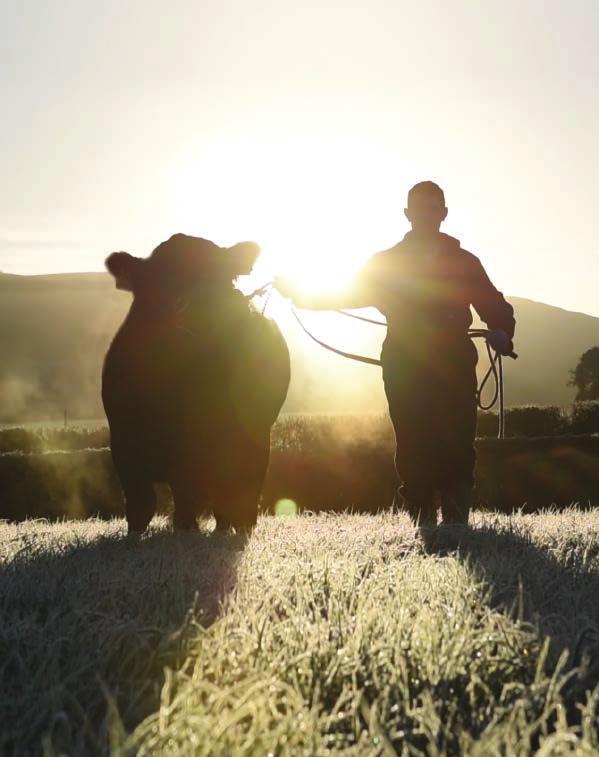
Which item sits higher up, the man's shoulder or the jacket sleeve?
the man's shoulder

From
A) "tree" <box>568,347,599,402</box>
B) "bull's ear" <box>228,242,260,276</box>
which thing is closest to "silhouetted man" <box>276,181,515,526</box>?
"bull's ear" <box>228,242,260,276</box>

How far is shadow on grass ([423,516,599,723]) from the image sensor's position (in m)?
3.09

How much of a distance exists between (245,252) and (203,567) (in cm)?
307

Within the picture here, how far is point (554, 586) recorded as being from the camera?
4445 millimetres

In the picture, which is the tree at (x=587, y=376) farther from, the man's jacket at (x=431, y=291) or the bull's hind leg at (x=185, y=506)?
the bull's hind leg at (x=185, y=506)

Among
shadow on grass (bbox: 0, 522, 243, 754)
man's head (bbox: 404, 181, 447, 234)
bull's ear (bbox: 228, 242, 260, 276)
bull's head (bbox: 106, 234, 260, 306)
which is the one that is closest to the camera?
shadow on grass (bbox: 0, 522, 243, 754)

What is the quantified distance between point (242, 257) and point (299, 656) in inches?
195

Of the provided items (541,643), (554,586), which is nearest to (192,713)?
(541,643)

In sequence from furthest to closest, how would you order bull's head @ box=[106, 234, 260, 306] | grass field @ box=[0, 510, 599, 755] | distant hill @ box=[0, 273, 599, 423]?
1. distant hill @ box=[0, 273, 599, 423]
2. bull's head @ box=[106, 234, 260, 306]
3. grass field @ box=[0, 510, 599, 755]

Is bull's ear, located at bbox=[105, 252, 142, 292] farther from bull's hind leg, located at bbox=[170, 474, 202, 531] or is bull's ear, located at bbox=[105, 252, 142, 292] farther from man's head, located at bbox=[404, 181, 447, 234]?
man's head, located at bbox=[404, 181, 447, 234]

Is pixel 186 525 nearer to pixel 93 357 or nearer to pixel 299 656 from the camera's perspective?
pixel 299 656

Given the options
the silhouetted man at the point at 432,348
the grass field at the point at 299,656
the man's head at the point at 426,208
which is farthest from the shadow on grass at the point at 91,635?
the man's head at the point at 426,208

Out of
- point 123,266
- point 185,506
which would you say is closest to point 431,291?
point 123,266

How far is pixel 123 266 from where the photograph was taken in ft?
23.3
